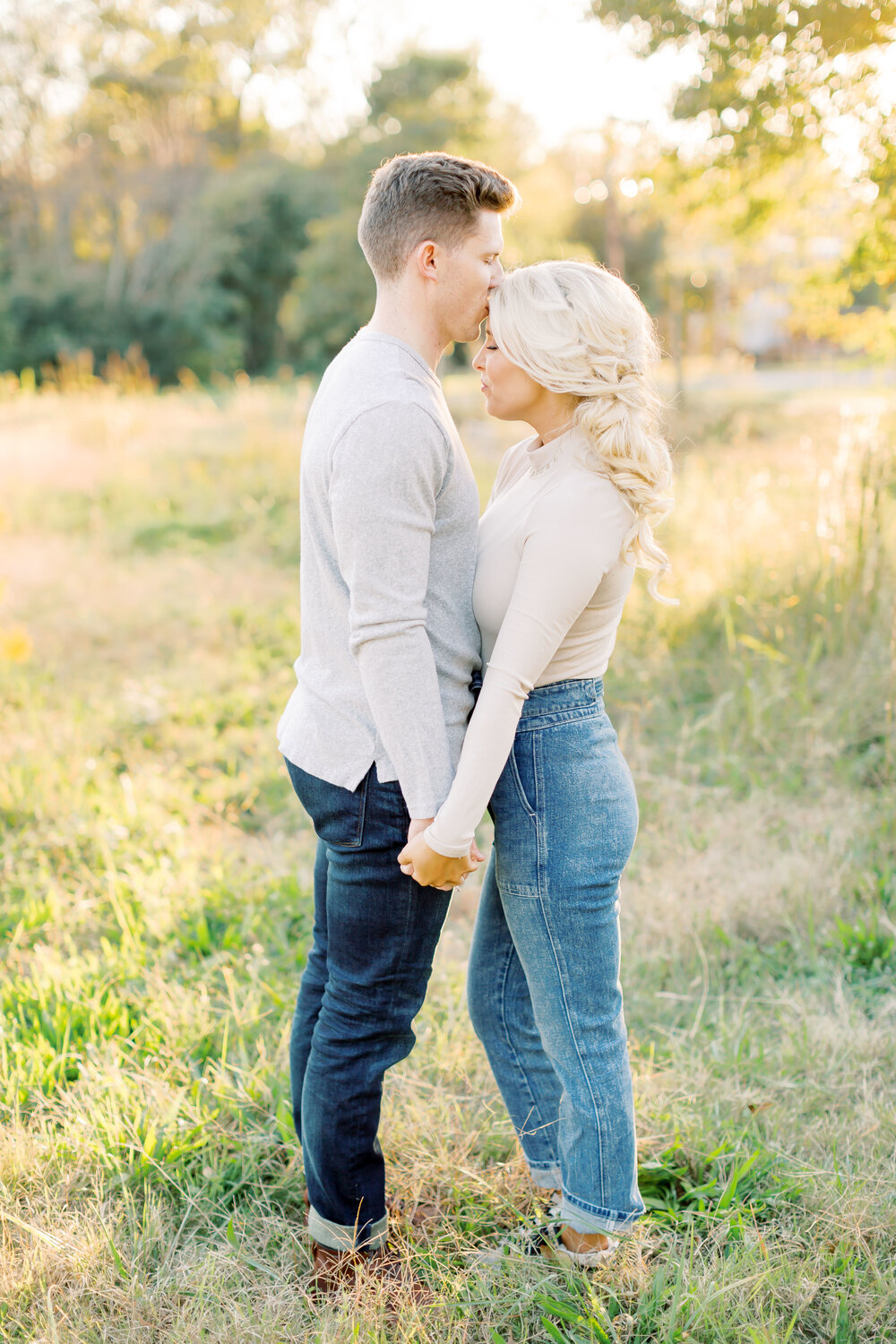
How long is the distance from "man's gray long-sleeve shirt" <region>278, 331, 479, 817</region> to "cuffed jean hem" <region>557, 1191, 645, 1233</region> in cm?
83

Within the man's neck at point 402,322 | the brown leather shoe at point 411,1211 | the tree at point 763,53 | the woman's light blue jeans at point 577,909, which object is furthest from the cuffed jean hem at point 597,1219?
the tree at point 763,53

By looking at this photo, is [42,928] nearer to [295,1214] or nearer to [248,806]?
[248,806]

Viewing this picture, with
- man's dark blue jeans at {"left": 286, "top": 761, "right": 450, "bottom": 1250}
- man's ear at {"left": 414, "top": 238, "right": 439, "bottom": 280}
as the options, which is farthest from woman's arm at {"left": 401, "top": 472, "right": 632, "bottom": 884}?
man's ear at {"left": 414, "top": 238, "right": 439, "bottom": 280}

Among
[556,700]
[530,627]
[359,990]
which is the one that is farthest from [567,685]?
[359,990]

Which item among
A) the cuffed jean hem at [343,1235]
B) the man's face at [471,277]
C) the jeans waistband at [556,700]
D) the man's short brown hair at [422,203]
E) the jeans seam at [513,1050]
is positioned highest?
the man's short brown hair at [422,203]

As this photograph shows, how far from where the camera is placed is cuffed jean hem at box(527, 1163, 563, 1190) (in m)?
2.02

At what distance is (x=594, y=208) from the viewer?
2778cm

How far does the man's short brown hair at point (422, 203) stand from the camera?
62.9 inches

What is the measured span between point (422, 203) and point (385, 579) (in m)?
0.63

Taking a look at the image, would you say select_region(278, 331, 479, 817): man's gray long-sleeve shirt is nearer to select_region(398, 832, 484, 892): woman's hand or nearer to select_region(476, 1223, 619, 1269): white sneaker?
select_region(398, 832, 484, 892): woman's hand

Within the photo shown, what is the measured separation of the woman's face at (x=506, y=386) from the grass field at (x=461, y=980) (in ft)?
3.20

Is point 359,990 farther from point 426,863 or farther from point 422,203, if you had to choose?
point 422,203

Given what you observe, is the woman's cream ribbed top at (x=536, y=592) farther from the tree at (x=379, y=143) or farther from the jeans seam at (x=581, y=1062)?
the tree at (x=379, y=143)

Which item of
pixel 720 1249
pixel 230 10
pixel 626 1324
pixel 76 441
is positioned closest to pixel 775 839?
pixel 720 1249
